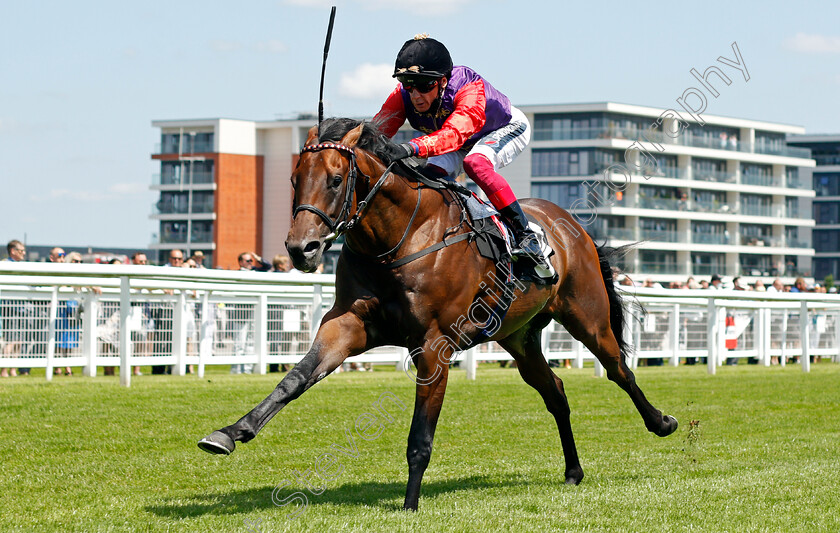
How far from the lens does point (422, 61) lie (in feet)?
16.9

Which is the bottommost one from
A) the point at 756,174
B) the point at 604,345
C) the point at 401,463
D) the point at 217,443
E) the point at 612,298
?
the point at 401,463

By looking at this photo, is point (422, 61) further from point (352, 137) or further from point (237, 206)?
point (237, 206)

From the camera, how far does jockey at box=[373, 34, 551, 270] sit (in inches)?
197

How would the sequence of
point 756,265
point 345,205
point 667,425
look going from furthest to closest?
point 756,265 → point 667,425 → point 345,205

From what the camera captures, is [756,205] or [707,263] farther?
[756,205]

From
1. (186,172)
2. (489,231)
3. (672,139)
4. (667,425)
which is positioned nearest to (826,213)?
(672,139)

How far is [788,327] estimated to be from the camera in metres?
17.3

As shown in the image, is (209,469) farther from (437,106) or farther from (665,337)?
(665,337)

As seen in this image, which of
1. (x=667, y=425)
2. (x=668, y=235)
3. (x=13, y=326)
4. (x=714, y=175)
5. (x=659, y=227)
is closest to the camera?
(x=667, y=425)

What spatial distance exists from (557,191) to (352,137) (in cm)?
6929

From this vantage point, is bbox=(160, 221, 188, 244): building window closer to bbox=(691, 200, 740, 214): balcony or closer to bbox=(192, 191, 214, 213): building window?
bbox=(192, 191, 214, 213): building window

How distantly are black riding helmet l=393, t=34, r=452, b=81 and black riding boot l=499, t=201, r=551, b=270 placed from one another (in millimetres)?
874


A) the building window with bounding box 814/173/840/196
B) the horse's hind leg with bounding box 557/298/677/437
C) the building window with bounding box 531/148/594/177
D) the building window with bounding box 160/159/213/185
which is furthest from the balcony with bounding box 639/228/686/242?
the horse's hind leg with bounding box 557/298/677/437

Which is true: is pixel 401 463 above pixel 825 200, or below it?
below
